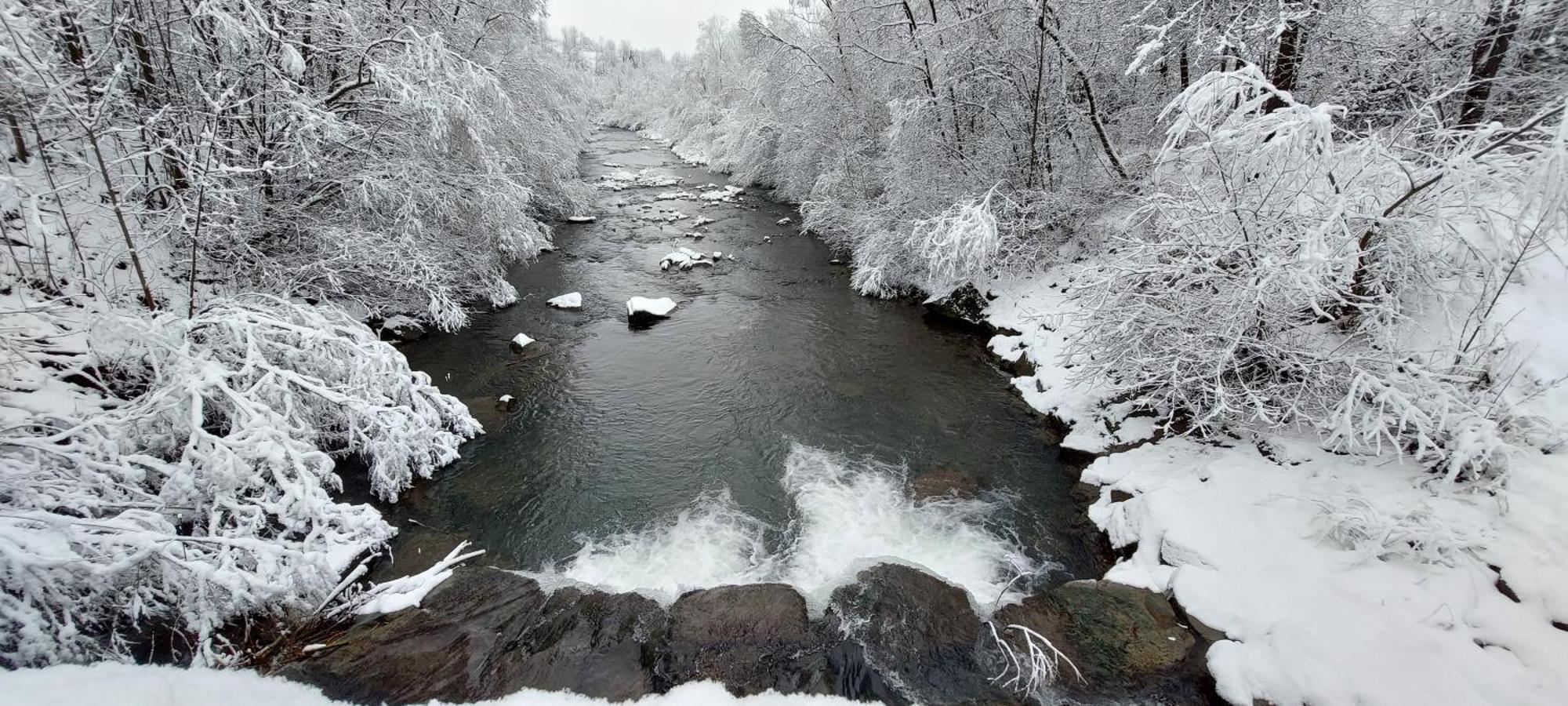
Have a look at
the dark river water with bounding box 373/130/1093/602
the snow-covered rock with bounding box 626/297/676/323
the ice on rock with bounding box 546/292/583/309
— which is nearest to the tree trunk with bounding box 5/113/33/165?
the dark river water with bounding box 373/130/1093/602

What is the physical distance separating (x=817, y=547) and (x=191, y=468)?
17.0 feet

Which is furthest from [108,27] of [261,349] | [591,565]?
[591,565]

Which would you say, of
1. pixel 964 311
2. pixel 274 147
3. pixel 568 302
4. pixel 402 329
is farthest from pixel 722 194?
pixel 274 147

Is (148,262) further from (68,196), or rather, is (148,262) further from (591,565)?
(591,565)

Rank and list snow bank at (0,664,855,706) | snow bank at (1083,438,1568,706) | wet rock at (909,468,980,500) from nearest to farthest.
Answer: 1. snow bank at (0,664,855,706)
2. snow bank at (1083,438,1568,706)
3. wet rock at (909,468,980,500)

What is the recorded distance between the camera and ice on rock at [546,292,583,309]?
11852mm

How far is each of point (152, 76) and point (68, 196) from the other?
1502 millimetres

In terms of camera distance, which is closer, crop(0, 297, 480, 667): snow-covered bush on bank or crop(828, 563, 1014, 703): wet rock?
crop(0, 297, 480, 667): snow-covered bush on bank

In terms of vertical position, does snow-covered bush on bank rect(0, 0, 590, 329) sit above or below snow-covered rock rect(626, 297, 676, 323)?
above

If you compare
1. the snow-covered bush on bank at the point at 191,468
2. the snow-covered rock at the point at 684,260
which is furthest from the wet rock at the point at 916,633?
the snow-covered rock at the point at 684,260

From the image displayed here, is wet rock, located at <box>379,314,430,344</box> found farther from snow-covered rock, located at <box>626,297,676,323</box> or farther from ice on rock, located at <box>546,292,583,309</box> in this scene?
snow-covered rock, located at <box>626,297,676,323</box>

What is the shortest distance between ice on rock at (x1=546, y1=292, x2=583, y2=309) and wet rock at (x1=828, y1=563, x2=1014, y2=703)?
9.02 meters

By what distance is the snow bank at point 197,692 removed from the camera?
290 cm

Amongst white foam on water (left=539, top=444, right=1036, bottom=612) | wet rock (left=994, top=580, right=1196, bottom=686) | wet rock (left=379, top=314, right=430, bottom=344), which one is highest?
wet rock (left=379, top=314, right=430, bottom=344)
